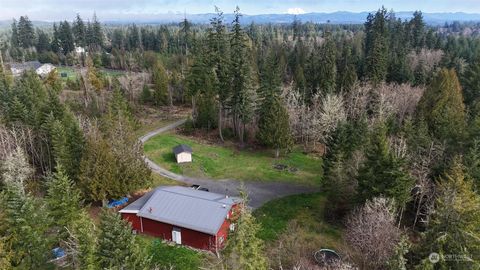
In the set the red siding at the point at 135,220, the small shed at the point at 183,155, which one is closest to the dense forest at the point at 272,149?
the red siding at the point at 135,220

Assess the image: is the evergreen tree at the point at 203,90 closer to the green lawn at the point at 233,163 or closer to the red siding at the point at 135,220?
the green lawn at the point at 233,163

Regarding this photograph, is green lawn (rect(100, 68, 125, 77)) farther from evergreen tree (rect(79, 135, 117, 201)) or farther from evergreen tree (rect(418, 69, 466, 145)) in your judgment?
evergreen tree (rect(418, 69, 466, 145))

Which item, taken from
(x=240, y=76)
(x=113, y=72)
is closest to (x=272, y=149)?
(x=240, y=76)

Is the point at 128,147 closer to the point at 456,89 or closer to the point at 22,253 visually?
the point at 22,253

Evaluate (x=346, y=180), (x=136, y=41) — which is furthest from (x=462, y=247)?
(x=136, y=41)

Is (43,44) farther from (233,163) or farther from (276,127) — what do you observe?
(276,127)

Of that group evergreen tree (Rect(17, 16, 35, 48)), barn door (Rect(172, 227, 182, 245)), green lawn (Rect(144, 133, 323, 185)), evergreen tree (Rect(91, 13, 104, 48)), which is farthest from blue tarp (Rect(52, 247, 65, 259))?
evergreen tree (Rect(17, 16, 35, 48))
